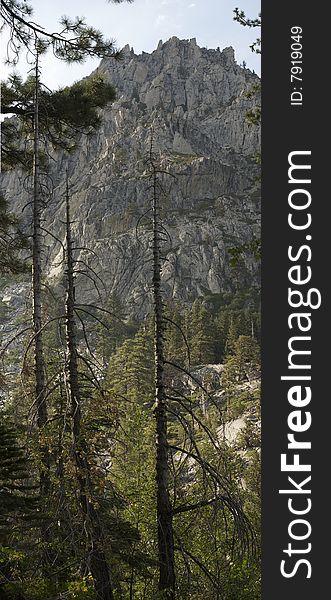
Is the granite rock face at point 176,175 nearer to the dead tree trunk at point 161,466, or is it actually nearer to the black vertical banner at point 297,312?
the dead tree trunk at point 161,466

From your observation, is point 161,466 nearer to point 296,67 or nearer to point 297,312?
point 297,312

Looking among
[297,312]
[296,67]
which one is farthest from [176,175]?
[297,312]

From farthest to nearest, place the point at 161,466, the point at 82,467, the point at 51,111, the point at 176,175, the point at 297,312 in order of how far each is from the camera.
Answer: the point at 176,175 → the point at 51,111 → the point at 161,466 → the point at 82,467 → the point at 297,312

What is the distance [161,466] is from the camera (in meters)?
8.09

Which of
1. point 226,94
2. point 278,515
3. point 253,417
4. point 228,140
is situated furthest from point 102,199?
point 278,515

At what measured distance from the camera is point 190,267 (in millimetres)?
110312

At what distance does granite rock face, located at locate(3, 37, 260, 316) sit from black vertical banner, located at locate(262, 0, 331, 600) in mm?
87608

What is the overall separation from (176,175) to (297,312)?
13694 cm

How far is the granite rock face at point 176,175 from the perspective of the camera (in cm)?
11031

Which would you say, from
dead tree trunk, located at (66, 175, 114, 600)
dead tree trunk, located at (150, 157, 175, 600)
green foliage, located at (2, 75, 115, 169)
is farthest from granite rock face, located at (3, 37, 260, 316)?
dead tree trunk, located at (66, 175, 114, 600)

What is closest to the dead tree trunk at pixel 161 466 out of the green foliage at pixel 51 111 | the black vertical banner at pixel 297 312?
the green foliage at pixel 51 111

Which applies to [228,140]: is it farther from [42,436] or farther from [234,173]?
[42,436]

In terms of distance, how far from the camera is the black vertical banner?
3502mm

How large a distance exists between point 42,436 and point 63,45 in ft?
13.9
